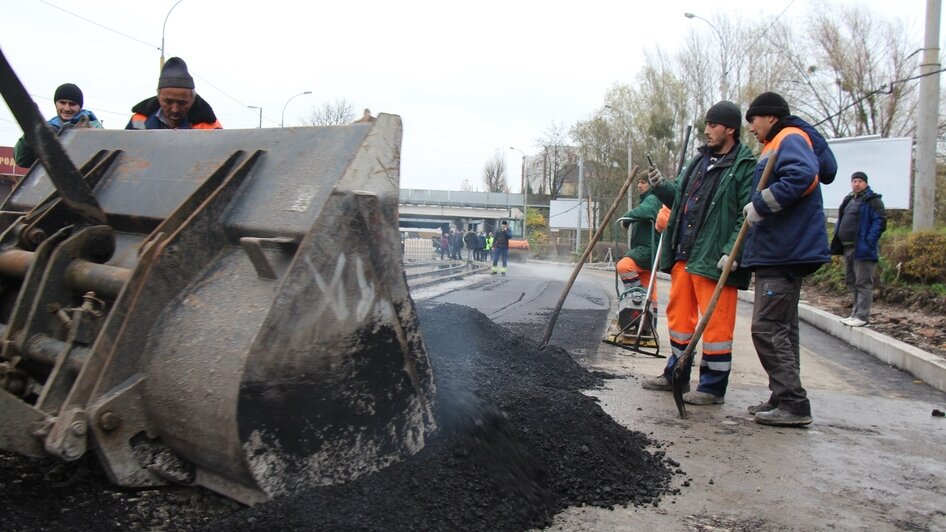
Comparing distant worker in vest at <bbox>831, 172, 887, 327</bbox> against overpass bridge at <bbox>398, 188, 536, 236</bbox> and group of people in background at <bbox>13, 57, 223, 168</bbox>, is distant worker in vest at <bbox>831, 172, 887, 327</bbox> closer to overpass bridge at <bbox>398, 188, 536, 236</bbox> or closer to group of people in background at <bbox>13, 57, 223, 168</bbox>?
group of people in background at <bbox>13, 57, 223, 168</bbox>

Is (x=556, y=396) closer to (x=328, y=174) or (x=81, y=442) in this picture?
(x=328, y=174)

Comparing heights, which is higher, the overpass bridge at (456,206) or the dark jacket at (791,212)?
the overpass bridge at (456,206)

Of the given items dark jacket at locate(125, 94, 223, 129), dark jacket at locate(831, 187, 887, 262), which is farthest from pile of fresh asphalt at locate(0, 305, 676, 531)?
dark jacket at locate(831, 187, 887, 262)

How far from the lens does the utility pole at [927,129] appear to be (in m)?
12.7

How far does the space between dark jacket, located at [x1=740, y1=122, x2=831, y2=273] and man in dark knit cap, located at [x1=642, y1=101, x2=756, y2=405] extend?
0.78 feet

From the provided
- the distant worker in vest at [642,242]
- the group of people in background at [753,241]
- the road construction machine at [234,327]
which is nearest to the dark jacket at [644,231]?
the distant worker in vest at [642,242]

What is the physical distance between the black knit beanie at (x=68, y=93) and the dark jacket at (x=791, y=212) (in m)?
A: 4.52

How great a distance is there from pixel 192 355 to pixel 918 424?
407 centimetres

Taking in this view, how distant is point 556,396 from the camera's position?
4027 millimetres

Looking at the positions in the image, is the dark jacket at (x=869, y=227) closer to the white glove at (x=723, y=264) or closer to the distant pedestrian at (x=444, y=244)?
the white glove at (x=723, y=264)

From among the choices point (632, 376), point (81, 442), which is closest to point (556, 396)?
point (632, 376)

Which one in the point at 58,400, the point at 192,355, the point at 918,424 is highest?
the point at 192,355

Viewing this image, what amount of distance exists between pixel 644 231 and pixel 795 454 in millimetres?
3774

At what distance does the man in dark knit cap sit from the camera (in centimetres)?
475
